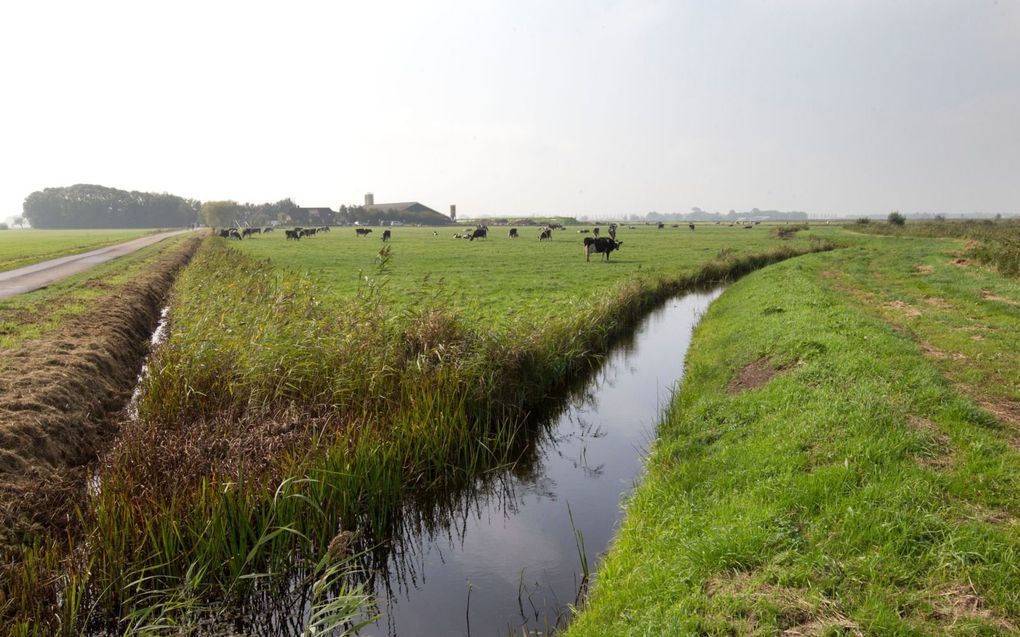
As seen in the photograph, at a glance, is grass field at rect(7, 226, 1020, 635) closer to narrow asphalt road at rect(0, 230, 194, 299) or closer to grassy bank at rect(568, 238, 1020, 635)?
grassy bank at rect(568, 238, 1020, 635)

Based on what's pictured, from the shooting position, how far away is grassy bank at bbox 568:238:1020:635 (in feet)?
14.1

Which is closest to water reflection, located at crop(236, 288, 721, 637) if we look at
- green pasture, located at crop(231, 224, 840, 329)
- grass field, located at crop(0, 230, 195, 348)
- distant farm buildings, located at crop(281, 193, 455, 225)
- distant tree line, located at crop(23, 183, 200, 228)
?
green pasture, located at crop(231, 224, 840, 329)

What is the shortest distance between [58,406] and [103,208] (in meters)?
199

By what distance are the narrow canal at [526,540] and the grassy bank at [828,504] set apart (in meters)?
0.66

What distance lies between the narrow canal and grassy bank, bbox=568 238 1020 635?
2.17 ft

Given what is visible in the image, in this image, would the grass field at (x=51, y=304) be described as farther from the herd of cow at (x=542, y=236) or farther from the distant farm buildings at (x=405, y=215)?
the distant farm buildings at (x=405, y=215)

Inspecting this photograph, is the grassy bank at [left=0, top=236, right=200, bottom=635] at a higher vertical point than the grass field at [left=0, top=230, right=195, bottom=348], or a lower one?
lower

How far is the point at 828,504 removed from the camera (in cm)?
555

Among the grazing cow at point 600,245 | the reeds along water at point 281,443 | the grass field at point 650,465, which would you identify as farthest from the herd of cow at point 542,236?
the reeds along water at point 281,443

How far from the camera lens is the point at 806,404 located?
8297 mm

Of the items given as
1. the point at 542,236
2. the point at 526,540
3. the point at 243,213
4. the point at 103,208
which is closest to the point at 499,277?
the point at 526,540

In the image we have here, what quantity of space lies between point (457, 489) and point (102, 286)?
63.2 feet

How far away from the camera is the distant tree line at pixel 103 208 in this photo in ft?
545

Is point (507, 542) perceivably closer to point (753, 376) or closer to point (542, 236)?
point (753, 376)
